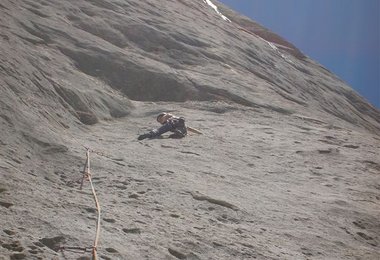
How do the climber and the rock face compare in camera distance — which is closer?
the rock face

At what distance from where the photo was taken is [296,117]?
11.9 meters

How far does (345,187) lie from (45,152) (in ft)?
15.2

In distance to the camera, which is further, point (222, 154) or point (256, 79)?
point (256, 79)

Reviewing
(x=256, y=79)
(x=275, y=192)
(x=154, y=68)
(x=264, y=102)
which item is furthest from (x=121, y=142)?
(x=256, y=79)

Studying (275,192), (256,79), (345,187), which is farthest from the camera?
(256,79)

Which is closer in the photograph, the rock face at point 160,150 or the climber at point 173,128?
the rock face at point 160,150

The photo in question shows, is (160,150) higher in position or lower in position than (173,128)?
lower

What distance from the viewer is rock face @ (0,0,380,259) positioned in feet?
13.3

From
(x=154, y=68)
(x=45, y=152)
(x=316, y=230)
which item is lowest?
(x=45, y=152)

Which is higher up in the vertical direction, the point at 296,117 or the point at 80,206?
the point at 296,117

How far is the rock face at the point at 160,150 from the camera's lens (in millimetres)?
4059

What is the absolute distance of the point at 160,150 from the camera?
7.32 metres

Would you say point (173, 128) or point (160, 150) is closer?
point (160, 150)

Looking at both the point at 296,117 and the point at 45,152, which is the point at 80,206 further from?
the point at 296,117
